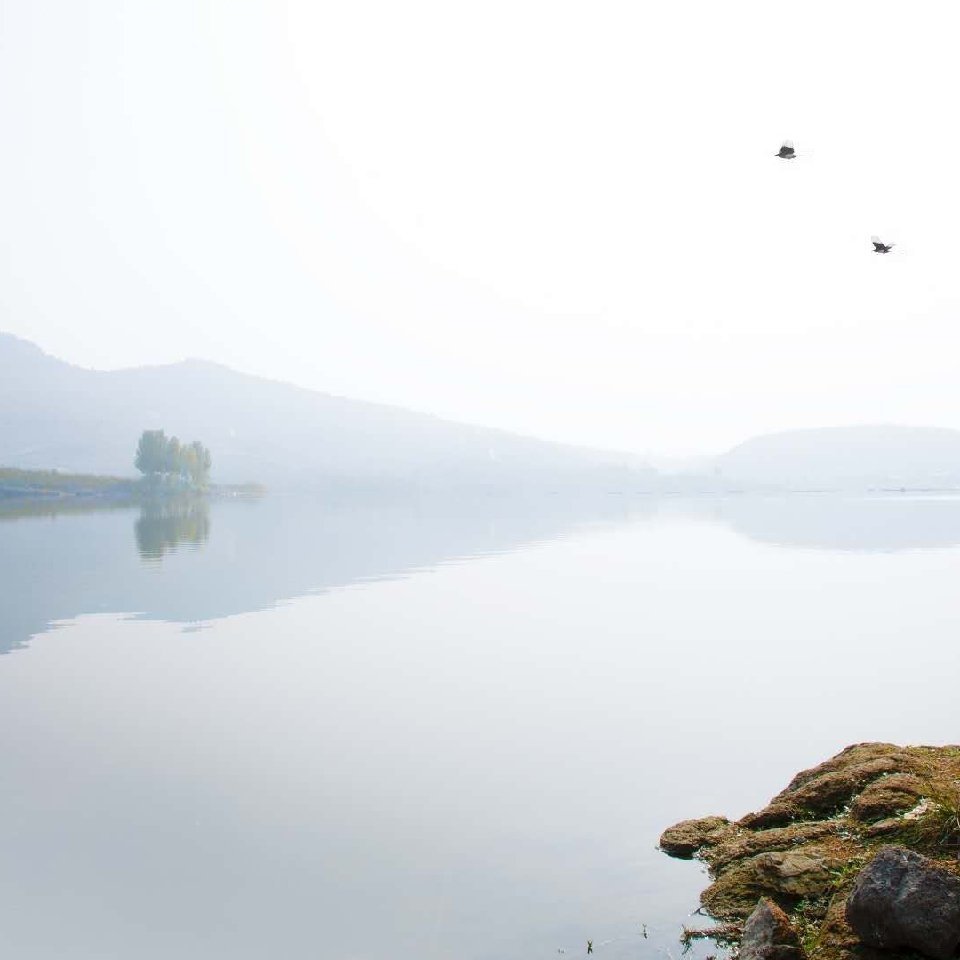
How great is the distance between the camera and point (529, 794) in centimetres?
1755

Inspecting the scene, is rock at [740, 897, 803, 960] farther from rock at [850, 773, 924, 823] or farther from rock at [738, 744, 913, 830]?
rock at [738, 744, 913, 830]

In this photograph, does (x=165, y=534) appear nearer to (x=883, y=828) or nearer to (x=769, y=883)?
(x=769, y=883)

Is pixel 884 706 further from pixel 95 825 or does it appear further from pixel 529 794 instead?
pixel 95 825

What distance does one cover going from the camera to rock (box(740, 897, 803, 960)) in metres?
10.2

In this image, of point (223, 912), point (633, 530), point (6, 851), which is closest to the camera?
point (223, 912)

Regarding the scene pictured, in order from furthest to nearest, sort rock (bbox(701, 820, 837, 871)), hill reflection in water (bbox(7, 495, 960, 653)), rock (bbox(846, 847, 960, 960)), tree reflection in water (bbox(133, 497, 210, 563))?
1. tree reflection in water (bbox(133, 497, 210, 563))
2. hill reflection in water (bbox(7, 495, 960, 653))
3. rock (bbox(701, 820, 837, 871))
4. rock (bbox(846, 847, 960, 960))

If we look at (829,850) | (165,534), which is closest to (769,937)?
(829,850)

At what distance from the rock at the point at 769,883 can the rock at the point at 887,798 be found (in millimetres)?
1437

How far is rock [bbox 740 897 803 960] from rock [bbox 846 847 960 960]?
0.71m

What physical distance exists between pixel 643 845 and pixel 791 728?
28.3 feet

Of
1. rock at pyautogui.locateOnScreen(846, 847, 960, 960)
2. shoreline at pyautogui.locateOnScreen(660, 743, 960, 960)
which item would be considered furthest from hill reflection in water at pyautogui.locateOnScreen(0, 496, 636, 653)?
rock at pyautogui.locateOnScreen(846, 847, 960, 960)

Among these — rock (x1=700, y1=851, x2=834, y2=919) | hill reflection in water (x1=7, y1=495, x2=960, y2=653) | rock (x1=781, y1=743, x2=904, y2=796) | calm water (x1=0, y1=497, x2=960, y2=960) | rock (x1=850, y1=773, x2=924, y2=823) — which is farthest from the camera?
hill reflection in water (x1=7, y1=495, x2=960, y2=653)

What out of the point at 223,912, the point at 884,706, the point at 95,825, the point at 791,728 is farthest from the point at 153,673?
the point at 884,706

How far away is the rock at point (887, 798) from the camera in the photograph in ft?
43.6
